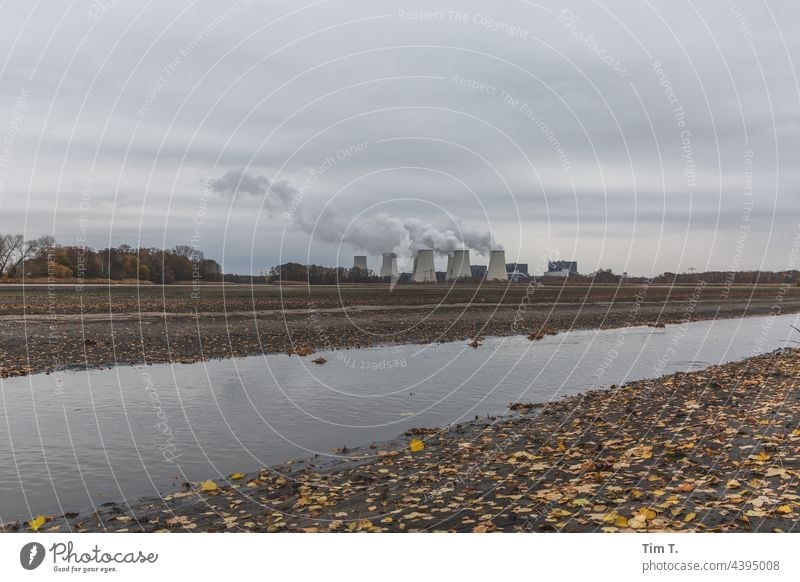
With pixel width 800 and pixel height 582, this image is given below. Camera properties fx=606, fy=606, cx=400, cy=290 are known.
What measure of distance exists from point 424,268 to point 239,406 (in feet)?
456

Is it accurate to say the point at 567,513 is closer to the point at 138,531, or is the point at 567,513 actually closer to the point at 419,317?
the point at 138,531

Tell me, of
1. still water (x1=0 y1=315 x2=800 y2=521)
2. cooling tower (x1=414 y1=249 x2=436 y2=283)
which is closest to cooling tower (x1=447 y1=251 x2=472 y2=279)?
cooling tower (x1=414 y1=249 x2=436 y2=283)

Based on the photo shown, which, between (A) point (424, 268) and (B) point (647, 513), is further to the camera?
(A) point (424, 268)

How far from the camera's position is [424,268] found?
157m

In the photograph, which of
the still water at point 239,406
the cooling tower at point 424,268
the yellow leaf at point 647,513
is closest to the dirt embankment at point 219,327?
the still water at point 239,406

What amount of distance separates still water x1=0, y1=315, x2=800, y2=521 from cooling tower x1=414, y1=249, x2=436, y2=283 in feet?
387

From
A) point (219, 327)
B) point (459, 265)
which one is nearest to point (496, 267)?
point (459, 265)

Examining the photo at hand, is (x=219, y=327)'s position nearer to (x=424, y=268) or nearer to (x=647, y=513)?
(x=647, y=513)

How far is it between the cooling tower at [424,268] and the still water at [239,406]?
387 ft

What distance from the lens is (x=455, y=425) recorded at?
54.6 ft

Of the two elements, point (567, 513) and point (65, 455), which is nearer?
point (567, 513)

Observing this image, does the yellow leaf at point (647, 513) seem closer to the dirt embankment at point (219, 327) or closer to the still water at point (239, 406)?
the still water at point (239, 406)

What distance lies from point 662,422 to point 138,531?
39.2 ft

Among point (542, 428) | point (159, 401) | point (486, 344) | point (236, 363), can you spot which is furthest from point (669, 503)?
point (486, 344)
